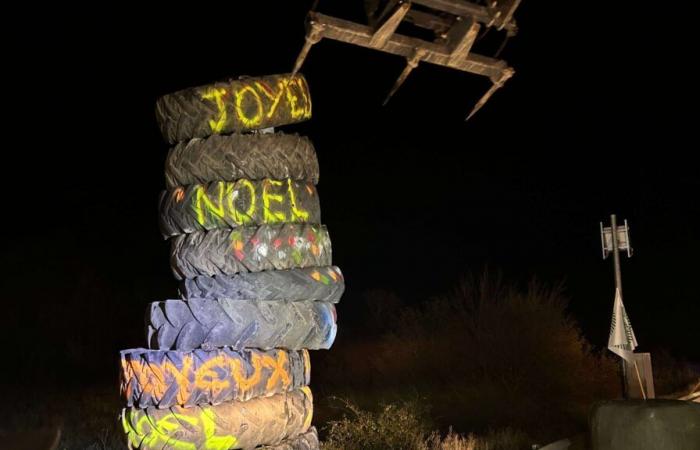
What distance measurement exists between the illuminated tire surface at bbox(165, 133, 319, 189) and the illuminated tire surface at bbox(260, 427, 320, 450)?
7.00ft

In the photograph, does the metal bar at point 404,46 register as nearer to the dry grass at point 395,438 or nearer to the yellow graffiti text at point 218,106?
the yellow graffiti text at point 218,106

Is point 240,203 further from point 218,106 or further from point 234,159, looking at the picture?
point 218,106

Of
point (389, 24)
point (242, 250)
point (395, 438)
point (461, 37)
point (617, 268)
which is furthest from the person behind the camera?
point (395, 438)

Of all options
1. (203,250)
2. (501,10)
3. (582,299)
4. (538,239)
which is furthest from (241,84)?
(538,239)

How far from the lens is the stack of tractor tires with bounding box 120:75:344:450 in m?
6.51

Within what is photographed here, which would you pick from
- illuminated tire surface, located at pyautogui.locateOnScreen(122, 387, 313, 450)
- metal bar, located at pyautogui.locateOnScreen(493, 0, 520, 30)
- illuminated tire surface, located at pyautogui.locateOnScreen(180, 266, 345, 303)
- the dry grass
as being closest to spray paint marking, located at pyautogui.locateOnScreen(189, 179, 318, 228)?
illuminated tire surface, located at pyautogui.locateOnScreen(180, 266, 345, 303)

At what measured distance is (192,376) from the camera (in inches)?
256

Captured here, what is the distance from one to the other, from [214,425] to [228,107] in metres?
2.51

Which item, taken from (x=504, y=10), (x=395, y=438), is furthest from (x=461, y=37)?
(x=395, y=438)

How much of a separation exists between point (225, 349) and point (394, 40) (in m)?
2.70

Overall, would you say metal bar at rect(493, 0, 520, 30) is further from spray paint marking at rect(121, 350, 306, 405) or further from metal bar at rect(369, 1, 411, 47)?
spray paint marking at rect(121, 350, 306, 405)

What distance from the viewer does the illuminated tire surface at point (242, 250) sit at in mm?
6875

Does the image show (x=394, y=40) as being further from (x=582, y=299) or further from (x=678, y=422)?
(x=582, y=299)

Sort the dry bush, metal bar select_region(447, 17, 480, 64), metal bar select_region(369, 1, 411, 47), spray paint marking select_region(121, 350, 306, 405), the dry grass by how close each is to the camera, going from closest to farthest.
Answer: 1. metal bar select_region(369, 1, 411, 47)
2. metal bar select_region(447, 17, 480, 64)
3. spray paint marking select_region(121, 350, 306, 405)
4. the dry grass
5. the dry bush
